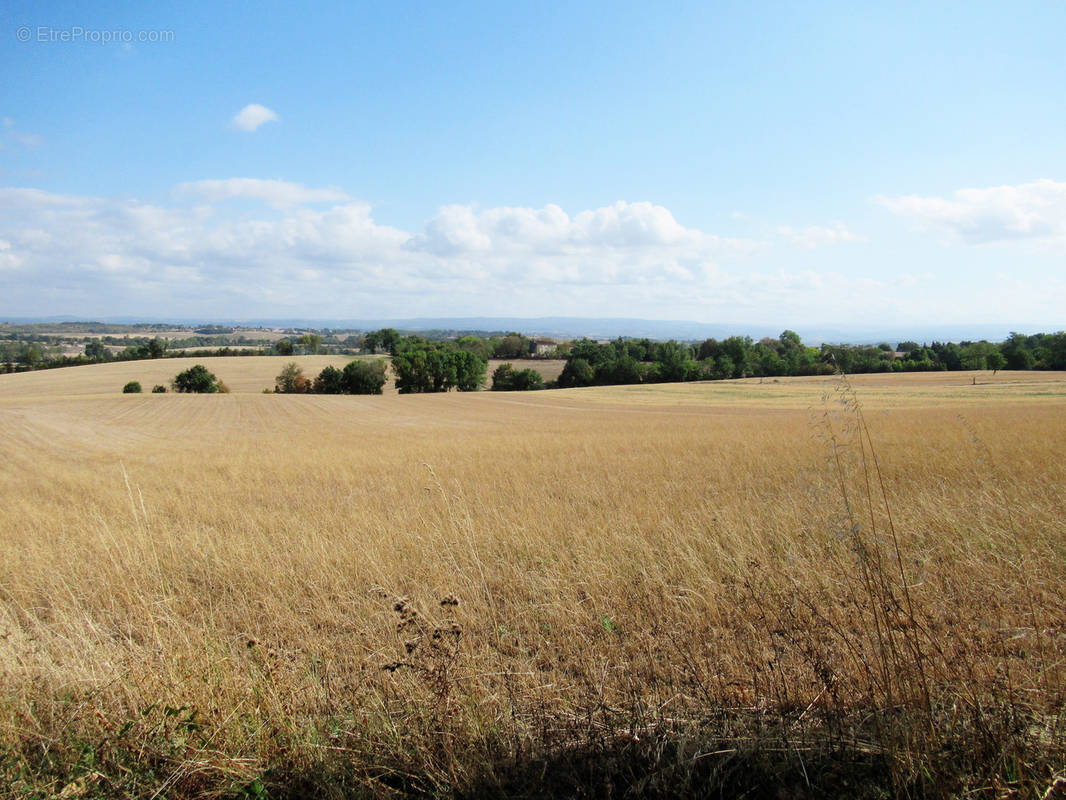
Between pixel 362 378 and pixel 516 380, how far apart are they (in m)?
24.6

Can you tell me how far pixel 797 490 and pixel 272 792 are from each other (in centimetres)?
827

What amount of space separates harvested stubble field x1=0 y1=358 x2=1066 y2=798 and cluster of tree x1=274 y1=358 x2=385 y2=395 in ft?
242

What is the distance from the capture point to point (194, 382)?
267 ft

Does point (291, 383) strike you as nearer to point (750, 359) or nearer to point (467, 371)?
point (467, 371)

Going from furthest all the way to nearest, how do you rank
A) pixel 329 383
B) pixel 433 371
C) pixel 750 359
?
pixel 750 359 → pixel 433 371 → pixel 329 383

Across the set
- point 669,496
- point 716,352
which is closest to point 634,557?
point 669,496

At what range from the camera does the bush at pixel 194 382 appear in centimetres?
8112

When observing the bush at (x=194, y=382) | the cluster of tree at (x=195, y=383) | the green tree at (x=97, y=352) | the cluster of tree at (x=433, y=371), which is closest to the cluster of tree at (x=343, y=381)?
the cluster of tree at (x=433, y=371)

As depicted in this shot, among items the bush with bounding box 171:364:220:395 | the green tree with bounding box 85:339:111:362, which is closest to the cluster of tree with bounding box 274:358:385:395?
the bush with bounding box 171:364:220:395

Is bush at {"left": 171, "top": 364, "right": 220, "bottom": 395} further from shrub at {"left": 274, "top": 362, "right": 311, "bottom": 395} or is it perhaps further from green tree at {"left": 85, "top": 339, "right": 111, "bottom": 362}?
green tree at {"left": 85, "top": 339, "right": 111, "bottom": 362}

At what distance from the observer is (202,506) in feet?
29.9

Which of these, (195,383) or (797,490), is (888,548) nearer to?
(797,490)

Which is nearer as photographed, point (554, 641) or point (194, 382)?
point (554, 641)

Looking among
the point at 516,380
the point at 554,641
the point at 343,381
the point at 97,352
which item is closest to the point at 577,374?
the point at 516,380
